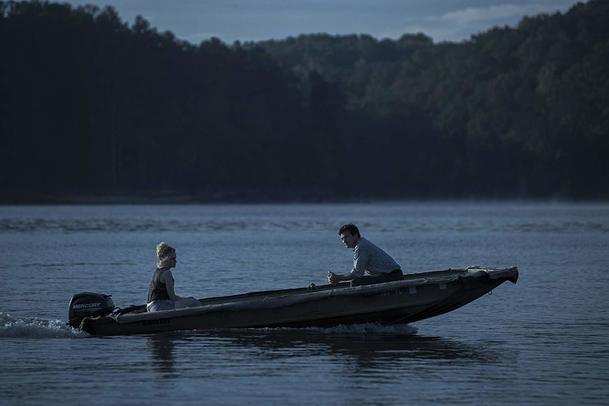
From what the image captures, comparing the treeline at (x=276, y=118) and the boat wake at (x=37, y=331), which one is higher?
the treeline at (x=276, y=118)

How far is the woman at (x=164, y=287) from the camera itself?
21156 millimetres

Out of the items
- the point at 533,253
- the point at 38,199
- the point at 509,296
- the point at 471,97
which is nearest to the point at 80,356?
the point at 509,296

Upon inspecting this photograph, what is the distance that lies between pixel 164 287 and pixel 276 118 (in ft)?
447

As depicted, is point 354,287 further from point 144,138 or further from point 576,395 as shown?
point 144,138

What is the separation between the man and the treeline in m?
106

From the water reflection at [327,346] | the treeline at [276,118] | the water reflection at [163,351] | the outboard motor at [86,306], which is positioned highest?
the treeline at [276,118]

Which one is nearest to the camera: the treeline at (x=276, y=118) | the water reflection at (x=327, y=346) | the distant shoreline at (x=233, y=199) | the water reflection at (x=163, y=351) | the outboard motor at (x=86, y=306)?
the water reflection at (x=163, y=351)

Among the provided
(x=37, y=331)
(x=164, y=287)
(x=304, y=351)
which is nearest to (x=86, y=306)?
(x=37, y=331)

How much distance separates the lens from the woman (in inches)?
833

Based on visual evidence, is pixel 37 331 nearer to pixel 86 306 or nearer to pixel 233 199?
pixel 86 306

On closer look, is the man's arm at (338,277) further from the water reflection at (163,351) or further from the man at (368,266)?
the water reflection at (163,351)

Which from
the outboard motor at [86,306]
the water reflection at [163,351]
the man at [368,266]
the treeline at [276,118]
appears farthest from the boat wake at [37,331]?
the treeline at [276,118]

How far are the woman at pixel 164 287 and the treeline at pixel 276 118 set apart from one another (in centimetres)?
10539

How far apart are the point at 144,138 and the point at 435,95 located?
58.1 meters
